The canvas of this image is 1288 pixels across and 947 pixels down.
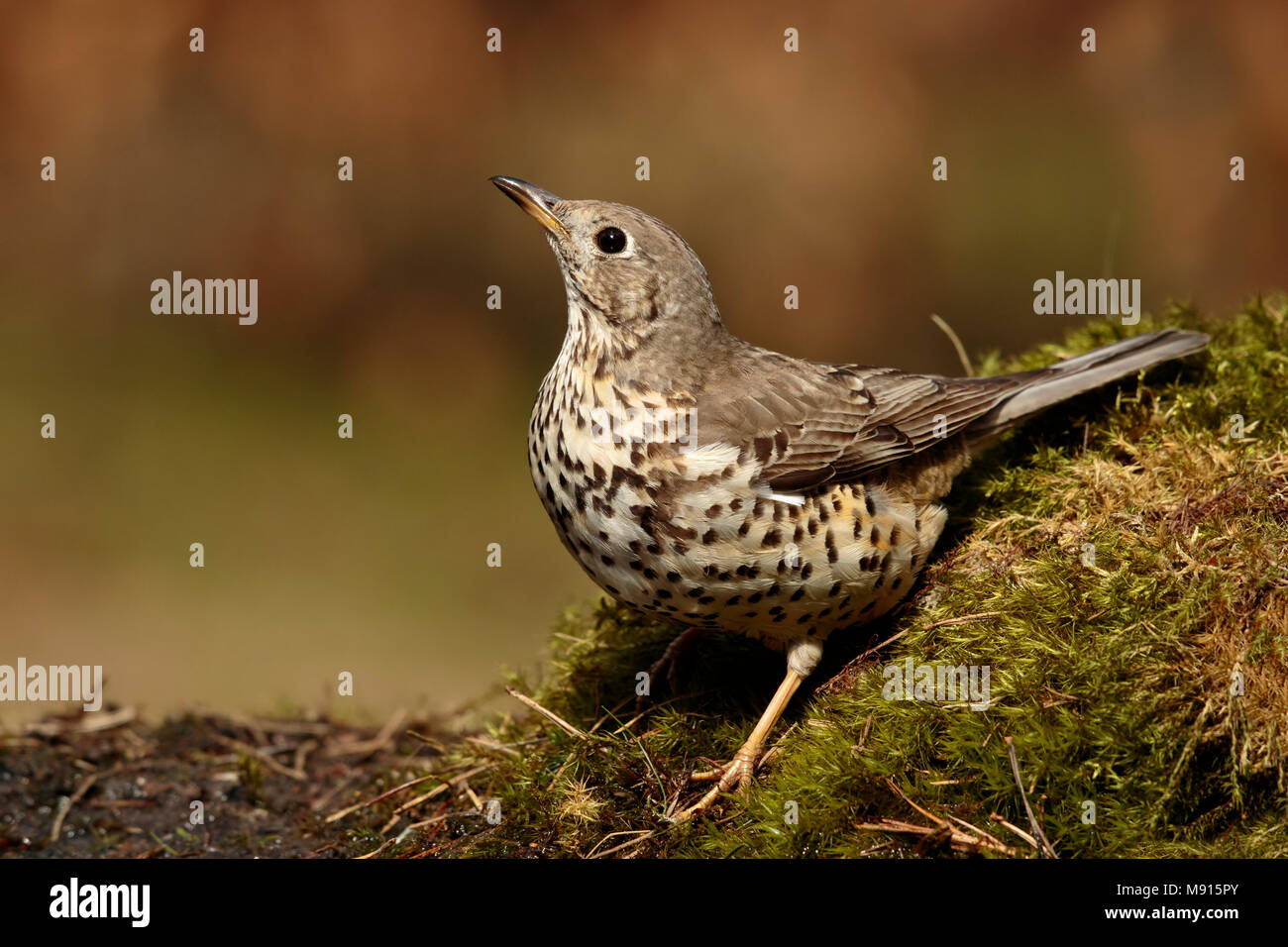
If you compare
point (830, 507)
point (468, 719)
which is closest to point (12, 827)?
point (468, 719)

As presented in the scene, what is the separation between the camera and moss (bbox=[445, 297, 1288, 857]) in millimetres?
3064

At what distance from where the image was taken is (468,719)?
16.7 ft

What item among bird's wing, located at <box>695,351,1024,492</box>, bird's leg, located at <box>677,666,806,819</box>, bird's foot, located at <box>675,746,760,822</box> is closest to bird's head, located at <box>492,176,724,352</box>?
bird's wing, located at <box>695,351,1024,492</box>

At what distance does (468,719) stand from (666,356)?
2.09m

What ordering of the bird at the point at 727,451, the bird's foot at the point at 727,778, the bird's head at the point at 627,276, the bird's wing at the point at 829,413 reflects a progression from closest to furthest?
the bird's foot at the point at 727,778
the bird at the point at 727,451
the bird's wing at the point at 829,413
the bird's head at the point at 627,276

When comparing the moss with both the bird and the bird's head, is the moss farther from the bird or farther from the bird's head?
the bird's head

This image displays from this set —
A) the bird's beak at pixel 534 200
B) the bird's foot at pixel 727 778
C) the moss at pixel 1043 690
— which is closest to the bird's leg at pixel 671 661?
the moss at pixel 1043 690

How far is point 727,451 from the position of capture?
12.1 ft

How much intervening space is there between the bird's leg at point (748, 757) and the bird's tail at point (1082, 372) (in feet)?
4.09

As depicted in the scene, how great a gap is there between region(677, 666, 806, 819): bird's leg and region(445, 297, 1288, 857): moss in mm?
61

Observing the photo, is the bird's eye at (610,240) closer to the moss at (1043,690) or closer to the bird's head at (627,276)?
the bird's head at (627,276)

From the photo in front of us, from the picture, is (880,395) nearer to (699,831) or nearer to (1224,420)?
(1224,420)

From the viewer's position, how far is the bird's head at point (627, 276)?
154 inches
